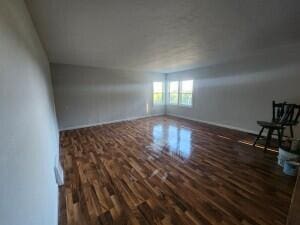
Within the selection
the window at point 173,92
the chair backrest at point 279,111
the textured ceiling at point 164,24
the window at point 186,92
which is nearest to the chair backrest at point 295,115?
the chair backrest at point 279,111

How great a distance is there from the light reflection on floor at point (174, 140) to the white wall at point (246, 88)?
4.96 ft

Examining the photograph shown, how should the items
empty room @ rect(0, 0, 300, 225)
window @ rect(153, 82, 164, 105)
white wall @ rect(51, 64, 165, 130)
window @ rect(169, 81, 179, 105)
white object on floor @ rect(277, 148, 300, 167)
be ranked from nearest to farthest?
1. empty room @ rect(0, 0, 300, 225)
2. white object on floor @ rect(277, 148, 300, 167)
3. white wall @ rect(51, 64, 165, 130)
4. window @ rect(169, 81, 179, 105)
5. window @ rect(153, 82, 164, 105)

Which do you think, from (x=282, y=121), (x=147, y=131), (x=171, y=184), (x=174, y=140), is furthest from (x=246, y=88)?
(x=171, y=184)

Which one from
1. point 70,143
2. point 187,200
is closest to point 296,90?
point 187,200

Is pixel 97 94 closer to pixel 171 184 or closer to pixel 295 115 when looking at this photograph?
pixel 171 184

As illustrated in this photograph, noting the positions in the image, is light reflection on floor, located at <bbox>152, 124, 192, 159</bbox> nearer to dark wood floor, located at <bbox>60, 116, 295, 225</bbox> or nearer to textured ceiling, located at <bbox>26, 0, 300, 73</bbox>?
dark wood floor, located at <bbox>60, 116, 295, 225</bbox>

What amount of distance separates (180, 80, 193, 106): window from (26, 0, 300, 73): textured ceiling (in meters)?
2.98

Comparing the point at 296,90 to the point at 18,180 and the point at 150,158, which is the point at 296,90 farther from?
the point at 18,180

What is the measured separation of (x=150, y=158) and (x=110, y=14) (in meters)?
2.36

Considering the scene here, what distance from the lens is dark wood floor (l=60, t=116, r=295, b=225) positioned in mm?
1520

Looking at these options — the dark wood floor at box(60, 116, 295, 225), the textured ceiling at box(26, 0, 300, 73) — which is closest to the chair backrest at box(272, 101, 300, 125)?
the dark wood floor at box(60, 116, 295, 225)

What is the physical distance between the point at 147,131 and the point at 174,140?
104 centimetres

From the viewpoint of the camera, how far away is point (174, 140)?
3682 mm

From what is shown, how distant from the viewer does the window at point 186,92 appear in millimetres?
6115
